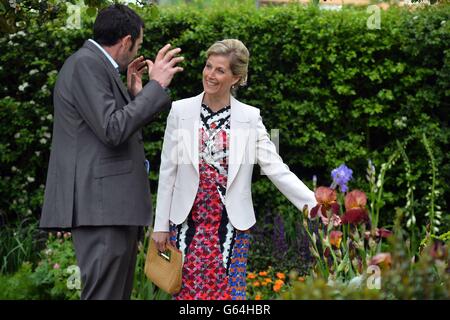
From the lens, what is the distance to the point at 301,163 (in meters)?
6.71

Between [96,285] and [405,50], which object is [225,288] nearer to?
[96,285]

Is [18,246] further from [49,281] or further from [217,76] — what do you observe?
[217,76]

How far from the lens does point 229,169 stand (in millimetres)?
3877

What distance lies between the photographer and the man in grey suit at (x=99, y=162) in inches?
135

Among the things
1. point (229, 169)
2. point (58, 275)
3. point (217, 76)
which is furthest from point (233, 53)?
point (58, 275)

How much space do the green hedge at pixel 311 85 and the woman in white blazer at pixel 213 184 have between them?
2442 mm

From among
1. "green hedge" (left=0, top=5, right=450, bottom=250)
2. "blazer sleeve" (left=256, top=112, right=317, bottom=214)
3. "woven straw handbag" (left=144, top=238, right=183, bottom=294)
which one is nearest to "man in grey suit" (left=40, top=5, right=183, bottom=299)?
"woven straw handbag" (left=144, top=238, right=183, bottom=294)

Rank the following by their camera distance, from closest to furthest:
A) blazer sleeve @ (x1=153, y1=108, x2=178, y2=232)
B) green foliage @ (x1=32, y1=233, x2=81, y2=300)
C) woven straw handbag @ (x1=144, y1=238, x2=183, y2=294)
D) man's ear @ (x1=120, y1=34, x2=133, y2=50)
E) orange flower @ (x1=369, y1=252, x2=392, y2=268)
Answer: orange flower @ (x1=369, y1=252, x2=392, y2=268), man's ear @ (x1=120, y1=34, x2=133, y2=50), woven straw handbag @ (x1=144, y1=238, x2=183, y2=294), blazer sleeve @ (x1=153, y1=108, x2=178, y2=232), green foliage @ (x1=32, y1=233, x2=81, y2=300)

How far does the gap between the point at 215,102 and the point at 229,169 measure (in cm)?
35

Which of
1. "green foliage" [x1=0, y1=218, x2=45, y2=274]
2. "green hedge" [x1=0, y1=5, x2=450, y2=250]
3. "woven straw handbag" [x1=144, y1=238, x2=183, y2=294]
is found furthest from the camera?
"green hedge" [x1=0, y1=5, x2=450, y2=250]

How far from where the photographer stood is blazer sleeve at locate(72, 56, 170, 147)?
3361 mm

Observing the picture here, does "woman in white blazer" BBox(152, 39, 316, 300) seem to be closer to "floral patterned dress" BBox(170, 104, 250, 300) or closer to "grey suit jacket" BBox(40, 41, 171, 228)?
"floral patterned dress" BBox(170, 104, 250, 300)

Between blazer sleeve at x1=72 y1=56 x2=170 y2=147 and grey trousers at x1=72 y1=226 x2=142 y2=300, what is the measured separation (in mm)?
402
